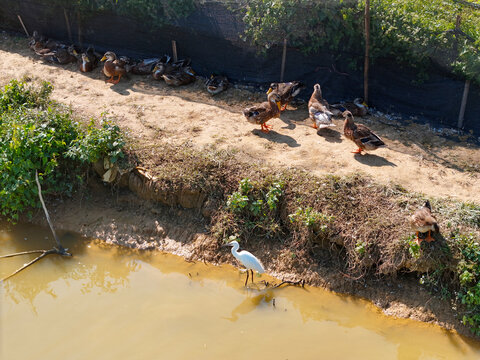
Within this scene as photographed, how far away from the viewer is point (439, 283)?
21.3ft

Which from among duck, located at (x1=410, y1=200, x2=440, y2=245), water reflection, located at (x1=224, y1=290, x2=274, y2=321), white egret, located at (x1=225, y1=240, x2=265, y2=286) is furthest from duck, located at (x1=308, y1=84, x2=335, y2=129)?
water reflection, located at (x1=224, y1=290, x2=274, y2=321)

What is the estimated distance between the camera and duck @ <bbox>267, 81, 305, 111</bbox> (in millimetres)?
9883

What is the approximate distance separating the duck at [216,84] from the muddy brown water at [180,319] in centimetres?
448

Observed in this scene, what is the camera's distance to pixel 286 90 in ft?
32.5

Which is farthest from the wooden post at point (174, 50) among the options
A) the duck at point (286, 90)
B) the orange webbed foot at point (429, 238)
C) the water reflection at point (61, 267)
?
the orange webbed foot at point (429, 238)

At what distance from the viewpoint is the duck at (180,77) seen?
35.6ft

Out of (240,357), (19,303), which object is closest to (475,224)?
(240,357)

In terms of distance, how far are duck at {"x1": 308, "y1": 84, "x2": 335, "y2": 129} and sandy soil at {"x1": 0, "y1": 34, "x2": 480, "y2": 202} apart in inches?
9.6

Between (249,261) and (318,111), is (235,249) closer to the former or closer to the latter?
(249,261)

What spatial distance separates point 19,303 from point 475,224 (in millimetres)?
6724

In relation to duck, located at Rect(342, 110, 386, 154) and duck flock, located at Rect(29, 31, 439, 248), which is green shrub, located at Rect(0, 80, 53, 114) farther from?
duck, located at Rect(342, 110, 386, 154)

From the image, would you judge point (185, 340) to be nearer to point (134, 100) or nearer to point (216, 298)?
point (216, 298)

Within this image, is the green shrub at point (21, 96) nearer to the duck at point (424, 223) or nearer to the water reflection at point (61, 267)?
the water reflection at point (61, 267)

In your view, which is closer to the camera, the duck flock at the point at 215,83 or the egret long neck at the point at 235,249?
the egret long neck at the point at 235,249
